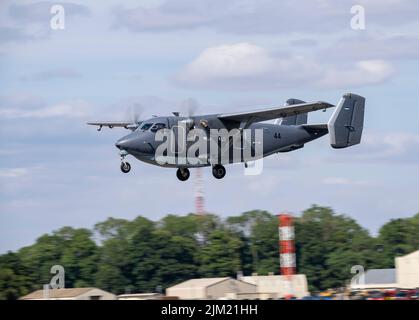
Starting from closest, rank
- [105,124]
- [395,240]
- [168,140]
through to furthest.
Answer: [168,140] → [105,124] → [395,240]

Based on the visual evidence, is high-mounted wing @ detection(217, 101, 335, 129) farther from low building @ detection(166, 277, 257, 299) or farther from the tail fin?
low building @ detection(166, 277, 257, 299)

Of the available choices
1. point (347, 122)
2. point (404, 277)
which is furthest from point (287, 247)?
point (347, 122)

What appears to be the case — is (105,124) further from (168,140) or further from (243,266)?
(243,266)

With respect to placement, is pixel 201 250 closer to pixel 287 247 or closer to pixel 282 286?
pixel 287 247

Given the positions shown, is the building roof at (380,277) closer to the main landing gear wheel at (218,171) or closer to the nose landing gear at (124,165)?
the main landing gear wheel at (218,171)

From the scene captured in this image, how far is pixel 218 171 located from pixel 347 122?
32.4 ft

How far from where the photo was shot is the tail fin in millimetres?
55428

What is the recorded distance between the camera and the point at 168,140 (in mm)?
48188

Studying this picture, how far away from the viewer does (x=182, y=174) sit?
50.2m

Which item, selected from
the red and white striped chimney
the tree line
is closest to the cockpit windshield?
the red and white striped chimney
